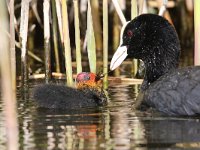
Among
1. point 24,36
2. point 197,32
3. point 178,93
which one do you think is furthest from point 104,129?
point 24,36

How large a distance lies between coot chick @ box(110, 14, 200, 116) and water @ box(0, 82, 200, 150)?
15 centimetres

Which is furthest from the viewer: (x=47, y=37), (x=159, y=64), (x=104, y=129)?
(x=47, y=37)

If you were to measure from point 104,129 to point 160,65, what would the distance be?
1.76 m

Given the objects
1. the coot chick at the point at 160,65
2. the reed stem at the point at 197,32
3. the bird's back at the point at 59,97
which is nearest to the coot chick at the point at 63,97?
the bird's back at the point at 59,97

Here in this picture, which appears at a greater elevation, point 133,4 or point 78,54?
point 133,4

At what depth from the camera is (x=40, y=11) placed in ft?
43.7

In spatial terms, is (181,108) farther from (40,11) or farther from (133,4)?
(40,11)

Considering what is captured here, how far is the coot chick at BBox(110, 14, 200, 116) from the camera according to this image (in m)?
6.61

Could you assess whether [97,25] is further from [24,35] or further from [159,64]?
[159,64]

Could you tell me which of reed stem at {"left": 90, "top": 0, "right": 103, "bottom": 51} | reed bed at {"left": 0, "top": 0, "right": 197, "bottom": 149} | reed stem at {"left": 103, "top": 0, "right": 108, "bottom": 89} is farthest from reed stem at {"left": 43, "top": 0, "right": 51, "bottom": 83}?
reed stem at {"left": 90, "top": 0, "right": 103, "bottom": 51}

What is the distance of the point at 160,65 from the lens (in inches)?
301

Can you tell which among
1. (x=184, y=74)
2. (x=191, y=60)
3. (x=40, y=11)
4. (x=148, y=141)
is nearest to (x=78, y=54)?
(x=184, y=74)

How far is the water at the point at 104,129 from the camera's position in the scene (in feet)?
17.5

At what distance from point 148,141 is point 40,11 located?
816cm
